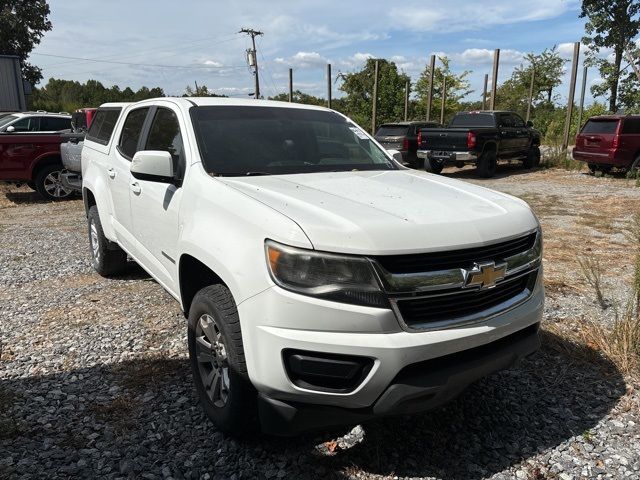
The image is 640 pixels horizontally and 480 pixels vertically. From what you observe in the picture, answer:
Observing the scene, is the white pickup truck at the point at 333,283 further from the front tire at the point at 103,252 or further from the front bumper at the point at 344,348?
the front tire at the point at 103,252

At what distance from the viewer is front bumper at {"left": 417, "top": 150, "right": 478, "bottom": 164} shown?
1419 cm

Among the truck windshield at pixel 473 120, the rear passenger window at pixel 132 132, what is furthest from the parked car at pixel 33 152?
the truck windshield at pixel 473 120

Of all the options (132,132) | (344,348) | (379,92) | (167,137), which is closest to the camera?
(344,348)

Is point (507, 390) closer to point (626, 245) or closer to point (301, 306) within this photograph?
point (301, 306)

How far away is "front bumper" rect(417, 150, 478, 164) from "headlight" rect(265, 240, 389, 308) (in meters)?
12.9

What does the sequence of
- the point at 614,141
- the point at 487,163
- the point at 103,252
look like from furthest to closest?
1. the point at 487,163
2. the point at 614,141
3. the point at 103,252

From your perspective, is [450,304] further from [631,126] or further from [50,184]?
[631,126]

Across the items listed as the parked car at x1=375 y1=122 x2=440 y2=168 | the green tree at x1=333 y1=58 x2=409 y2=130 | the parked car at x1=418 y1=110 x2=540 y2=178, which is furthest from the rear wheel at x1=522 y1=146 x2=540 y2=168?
the green tree at x1=333 y1=58 x2=409 y2=130

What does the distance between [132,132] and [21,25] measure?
36049 millimetres

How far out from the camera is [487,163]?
14.9 meters

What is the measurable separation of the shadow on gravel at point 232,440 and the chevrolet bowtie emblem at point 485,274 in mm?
952

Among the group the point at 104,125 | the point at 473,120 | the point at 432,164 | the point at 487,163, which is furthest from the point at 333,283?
the point at 473,120

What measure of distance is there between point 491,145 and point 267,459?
14.1 metres

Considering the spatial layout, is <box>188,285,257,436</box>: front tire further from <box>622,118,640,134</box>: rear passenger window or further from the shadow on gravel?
<box>622,118,640,134</box>: rear passenger window
